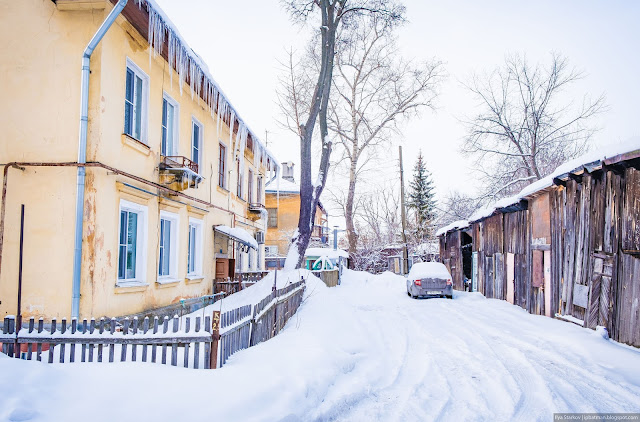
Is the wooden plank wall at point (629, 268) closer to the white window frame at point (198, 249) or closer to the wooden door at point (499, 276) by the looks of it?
the wooden door at point (499, 276)

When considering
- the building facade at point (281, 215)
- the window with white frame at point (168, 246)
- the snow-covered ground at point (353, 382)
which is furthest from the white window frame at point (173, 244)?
the building facade at point (281, 215)

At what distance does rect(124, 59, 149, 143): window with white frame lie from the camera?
29.1 feet

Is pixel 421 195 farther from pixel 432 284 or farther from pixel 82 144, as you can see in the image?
pixel 82 144

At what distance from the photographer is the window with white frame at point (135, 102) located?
29.1 ft

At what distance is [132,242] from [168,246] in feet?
5.83

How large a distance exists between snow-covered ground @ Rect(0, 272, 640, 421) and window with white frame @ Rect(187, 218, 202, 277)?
5267mm

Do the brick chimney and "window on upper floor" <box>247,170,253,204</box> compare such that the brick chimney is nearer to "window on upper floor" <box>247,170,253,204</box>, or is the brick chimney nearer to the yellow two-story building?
"window on upper floor" <box>247,170,253,204</box>

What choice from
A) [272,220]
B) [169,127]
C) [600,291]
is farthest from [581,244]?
[272,220]

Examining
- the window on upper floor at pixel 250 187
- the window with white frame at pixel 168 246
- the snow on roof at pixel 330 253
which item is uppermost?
the window on upper floor at pixel 250 187

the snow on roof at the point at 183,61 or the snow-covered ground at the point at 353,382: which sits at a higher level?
the snow on roof at the point at 183,61

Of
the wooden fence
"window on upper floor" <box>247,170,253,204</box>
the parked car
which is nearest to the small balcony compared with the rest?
"window on upper floor" <box>247,170,253,204</box>

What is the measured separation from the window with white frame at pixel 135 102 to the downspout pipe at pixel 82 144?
116 cm

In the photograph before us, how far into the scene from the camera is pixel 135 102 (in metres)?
9.12

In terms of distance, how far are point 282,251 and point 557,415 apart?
3226cm
